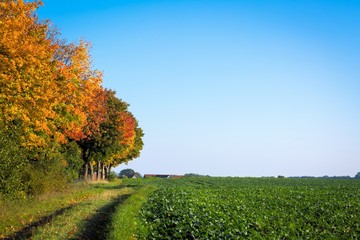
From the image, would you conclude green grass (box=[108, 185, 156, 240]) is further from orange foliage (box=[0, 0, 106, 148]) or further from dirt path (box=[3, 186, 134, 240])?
orange foliage (box=[0, 0, 106, 148])

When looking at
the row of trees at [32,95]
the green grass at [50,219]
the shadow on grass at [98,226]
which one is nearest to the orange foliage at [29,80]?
the row of trees at [32,95]

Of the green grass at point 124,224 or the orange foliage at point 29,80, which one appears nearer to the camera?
the green grass at point 124,224

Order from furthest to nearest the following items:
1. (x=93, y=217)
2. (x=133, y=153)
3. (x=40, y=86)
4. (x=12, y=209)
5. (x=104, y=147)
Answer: (x=133, y=153) < (x=104, y=147) < (x=40, y=86) < (x=12, y=209) < (x=93, y=217)

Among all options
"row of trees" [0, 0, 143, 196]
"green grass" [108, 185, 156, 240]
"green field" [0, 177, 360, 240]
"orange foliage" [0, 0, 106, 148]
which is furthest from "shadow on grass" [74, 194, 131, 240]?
"orange foliage" [0, 0, 106, 148]

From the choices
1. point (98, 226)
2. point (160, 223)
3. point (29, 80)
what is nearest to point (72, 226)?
point (98, 226)

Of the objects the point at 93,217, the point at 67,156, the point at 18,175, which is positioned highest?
the point at 67,156

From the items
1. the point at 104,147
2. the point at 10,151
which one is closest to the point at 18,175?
the point at 10,151

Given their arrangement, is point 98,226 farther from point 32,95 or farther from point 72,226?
point 32,95

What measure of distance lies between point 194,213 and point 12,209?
10402 millimetres

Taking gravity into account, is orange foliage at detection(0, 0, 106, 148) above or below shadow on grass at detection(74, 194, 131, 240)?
above

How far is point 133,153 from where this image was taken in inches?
3644

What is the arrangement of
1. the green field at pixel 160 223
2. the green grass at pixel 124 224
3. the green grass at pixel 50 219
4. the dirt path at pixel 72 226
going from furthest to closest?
the green grass at pixel 50 219
the green field at pixel 160 223
the dirt path at pixel 72 226
the green grass at pixel 124 224

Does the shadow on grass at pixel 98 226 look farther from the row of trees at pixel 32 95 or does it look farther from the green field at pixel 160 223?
the row of trees at pixel 32 95

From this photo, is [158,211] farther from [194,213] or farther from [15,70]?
[15,70]
